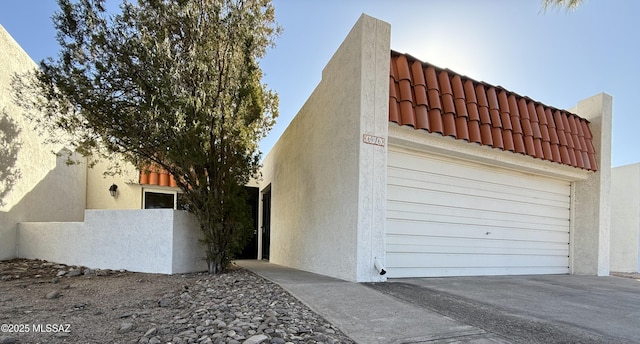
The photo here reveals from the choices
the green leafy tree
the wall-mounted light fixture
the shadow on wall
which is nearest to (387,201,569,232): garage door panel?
the green leafy tree

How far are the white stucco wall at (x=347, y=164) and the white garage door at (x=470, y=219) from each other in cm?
87

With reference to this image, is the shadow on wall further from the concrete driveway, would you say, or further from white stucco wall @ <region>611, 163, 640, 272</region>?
white stucco wall @ <region>611, 163, 640, 272</region>

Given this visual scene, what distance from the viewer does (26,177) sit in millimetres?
7461

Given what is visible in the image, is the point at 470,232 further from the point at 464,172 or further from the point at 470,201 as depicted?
the point at 464,172

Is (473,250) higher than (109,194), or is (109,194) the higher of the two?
(109,194)

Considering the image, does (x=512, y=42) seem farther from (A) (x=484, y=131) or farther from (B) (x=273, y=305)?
(B) (x=273, y=305)

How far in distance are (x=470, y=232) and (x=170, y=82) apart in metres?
6.00

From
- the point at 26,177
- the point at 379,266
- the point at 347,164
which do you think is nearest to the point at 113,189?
the point at 26,177

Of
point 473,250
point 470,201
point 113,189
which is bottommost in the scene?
point 473,250

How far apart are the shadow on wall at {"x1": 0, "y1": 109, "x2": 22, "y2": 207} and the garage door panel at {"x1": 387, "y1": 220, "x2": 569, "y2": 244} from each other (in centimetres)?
789

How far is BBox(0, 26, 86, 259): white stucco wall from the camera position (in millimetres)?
6777

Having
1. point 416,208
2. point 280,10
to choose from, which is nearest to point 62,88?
point 280,10

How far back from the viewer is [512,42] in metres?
7.37

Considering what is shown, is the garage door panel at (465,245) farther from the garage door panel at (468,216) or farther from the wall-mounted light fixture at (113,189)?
the wall-mounted light fixture at (113,189)
